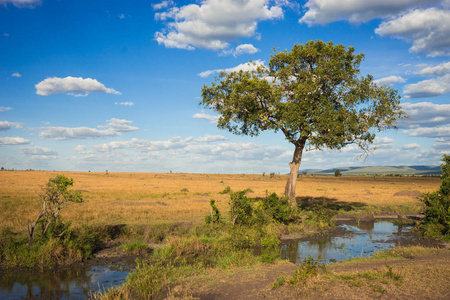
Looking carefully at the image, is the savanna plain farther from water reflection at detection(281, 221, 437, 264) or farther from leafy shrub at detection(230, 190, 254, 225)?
water reflection at detection(281, 221, 437, 264)

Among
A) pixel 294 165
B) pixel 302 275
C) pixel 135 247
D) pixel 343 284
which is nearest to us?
pixel 343 284

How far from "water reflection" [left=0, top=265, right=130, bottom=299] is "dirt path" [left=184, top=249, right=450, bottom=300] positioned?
3.74 meters

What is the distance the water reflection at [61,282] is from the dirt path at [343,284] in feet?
12.3

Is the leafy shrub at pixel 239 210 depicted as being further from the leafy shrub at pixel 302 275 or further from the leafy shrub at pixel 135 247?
the leafy shrub at pixel 302 275

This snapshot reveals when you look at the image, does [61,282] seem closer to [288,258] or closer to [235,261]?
[235,261]

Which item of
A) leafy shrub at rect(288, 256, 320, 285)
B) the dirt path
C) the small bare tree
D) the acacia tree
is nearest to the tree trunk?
the acacia tree

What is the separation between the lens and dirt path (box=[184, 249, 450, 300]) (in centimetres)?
807

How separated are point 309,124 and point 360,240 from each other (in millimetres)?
8326

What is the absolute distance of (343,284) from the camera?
8625 millimetres

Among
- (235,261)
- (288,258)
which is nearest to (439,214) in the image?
(288,258)

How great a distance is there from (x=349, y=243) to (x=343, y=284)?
1065cm

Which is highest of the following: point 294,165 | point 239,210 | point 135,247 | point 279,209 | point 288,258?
point 294,165

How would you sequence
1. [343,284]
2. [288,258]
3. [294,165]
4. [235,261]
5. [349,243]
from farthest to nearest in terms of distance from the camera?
[294,165] → [349,243] → [288,258] → [235,261] → [343,284]

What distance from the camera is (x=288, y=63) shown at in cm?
2512
